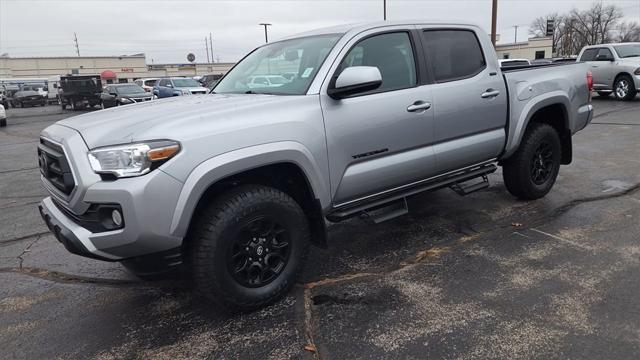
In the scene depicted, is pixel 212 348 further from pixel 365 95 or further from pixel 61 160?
pixel 365 95

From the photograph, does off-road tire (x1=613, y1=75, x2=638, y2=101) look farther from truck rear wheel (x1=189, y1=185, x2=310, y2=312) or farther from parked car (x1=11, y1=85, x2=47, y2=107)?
parked car (x1=11, y1=85, x2=47, y2=107)

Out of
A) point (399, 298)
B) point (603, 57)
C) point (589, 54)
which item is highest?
point (589, 54)

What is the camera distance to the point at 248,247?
3174 mm

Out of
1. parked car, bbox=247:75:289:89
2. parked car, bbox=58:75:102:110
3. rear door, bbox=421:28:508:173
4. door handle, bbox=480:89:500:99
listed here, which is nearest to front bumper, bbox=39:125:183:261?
parked car, bbox=247:75:289:89

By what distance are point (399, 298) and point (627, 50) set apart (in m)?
16.9

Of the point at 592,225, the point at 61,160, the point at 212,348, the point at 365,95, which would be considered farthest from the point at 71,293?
the point at 592,225

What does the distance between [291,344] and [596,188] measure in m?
4.70

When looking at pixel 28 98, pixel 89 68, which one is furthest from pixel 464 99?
pixel 89 68

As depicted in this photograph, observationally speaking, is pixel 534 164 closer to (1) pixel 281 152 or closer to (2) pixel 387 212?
(2) pixel 387 212

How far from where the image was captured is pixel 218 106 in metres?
3.27

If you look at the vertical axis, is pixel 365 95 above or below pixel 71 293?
above

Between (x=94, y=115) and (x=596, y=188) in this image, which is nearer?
(x=94, y=115)

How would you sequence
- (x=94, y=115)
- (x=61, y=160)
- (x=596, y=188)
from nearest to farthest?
(x=61, y=160)
(x=94, y=115)
(x=596, y=188)

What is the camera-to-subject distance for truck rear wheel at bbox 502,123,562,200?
5.10 m
